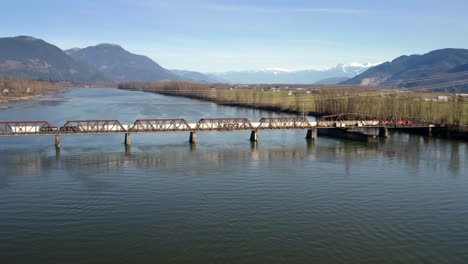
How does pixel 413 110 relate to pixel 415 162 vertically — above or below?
above

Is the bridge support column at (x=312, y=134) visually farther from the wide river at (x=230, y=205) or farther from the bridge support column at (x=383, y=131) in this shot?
the bridge support column at (x=383, y=131)

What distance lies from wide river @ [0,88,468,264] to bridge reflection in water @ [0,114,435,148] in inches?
84.7

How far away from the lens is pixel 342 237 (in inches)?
971

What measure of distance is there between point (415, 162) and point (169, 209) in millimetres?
29048

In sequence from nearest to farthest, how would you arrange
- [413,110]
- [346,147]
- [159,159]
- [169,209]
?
1. [169,209]
2. [159,159]
3. [346,147]
4. [413,110]

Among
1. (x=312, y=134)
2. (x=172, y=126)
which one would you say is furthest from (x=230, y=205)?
(x=312, y=134)

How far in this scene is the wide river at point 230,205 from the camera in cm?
2275

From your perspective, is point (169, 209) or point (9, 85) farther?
point (9, 85)

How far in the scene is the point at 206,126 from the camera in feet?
195

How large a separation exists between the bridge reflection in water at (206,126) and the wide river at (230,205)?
215 centimetres

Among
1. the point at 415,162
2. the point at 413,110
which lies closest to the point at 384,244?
the point at 415,162

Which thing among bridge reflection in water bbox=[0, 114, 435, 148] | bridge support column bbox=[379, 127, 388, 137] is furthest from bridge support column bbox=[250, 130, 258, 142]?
bridge support column bbox=[379, 127, 388, 137]

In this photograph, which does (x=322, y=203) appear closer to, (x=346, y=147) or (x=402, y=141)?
(x=346, y=147)

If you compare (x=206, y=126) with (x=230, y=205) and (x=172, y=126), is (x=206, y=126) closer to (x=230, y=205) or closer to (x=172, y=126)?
(x=172, y=126)
